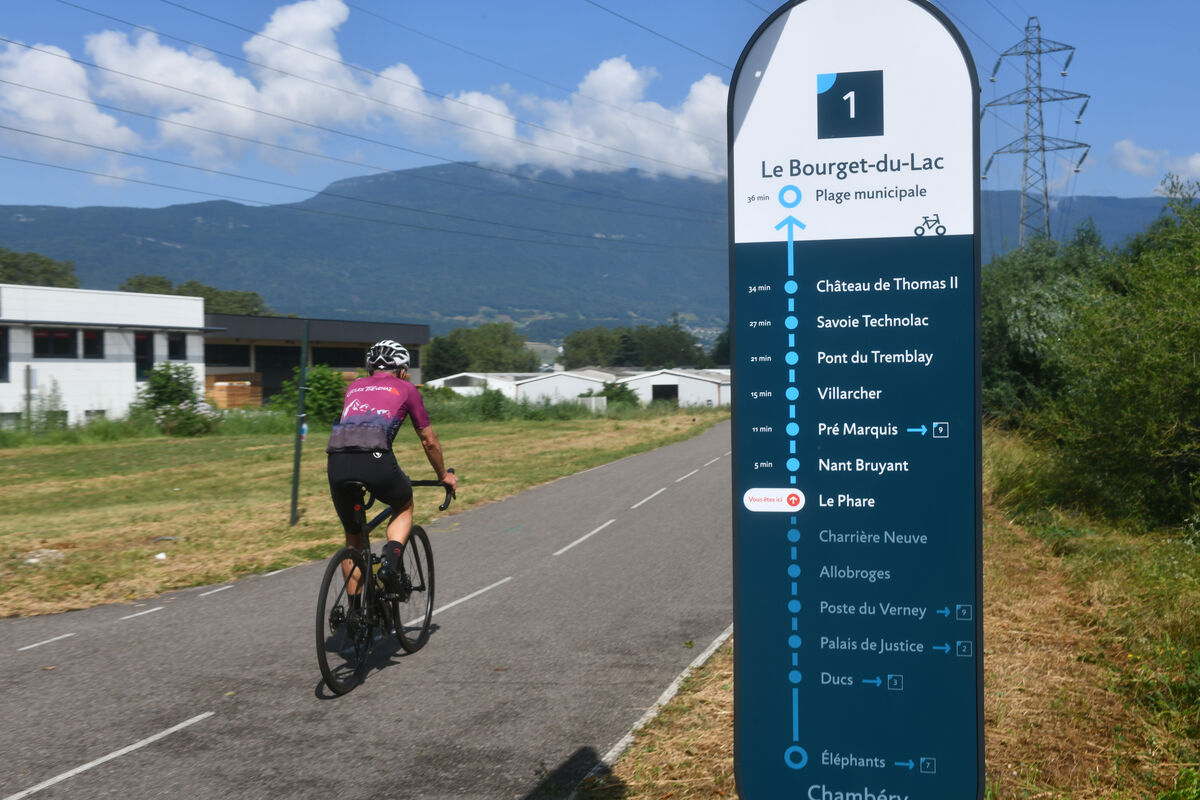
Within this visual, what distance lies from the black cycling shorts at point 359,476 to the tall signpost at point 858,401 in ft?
11.8

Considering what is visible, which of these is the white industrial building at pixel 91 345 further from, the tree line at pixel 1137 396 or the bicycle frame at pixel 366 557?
the bicycle frame at pixel 366 557

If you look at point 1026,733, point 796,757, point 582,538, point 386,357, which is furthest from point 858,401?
point 582,538

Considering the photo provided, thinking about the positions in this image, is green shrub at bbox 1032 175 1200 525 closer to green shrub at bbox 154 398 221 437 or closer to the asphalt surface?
the asphalt surface

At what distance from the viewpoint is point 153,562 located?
35.9 ft

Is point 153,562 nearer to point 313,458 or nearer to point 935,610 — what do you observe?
point 935,610

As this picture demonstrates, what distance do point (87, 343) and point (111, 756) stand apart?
180ft

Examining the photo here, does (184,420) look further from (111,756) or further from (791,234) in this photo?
(791,234)

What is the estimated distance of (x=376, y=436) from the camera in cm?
611

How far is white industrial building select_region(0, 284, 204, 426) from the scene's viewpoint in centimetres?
4909

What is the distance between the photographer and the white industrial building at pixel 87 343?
49094 millimetres

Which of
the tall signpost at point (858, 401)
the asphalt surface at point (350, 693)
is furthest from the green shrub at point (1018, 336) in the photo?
the tall signpost at point (858, 401)

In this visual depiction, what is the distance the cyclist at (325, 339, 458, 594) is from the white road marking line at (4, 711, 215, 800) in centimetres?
141

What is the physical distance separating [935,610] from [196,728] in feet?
14.1

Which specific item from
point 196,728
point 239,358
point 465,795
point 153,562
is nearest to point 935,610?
point 465,795
